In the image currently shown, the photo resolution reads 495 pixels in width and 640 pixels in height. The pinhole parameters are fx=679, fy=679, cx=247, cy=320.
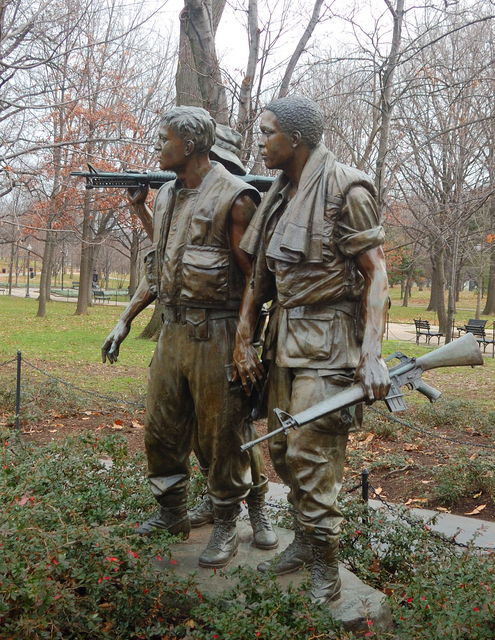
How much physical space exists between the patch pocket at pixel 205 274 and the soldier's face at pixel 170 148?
0.47 m

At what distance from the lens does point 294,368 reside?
3387mm

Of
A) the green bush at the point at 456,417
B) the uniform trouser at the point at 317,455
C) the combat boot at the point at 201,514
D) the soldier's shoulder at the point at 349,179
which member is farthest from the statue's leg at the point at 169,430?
the green bush at the point at 456,417

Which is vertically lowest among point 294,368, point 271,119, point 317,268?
point 294,368

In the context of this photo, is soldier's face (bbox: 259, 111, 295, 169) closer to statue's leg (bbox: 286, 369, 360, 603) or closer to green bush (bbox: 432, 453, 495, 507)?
statue's leg (bbox: 286, 369, 360, 603)

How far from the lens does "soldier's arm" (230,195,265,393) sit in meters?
3.54

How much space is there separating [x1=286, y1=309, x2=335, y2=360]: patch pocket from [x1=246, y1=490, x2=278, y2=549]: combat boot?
124 centimetres

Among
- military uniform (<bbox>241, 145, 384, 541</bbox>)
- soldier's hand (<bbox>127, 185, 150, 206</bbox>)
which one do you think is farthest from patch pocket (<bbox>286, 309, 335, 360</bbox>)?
soldier's hand (<bbox>127, 185, 150, 206</bbox>)

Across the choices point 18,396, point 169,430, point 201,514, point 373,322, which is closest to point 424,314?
point 18,396

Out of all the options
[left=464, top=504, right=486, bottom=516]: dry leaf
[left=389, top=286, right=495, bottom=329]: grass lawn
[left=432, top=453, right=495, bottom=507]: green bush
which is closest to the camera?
[left=464, top=504, right=486, bottom=516]: dry leaf

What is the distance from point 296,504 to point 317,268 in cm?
119

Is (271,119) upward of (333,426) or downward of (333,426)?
upward

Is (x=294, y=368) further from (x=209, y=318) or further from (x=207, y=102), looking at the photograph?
(x=207, y=102)

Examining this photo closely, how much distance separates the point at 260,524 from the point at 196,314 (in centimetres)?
139

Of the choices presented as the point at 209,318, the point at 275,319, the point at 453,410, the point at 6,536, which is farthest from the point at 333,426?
the point at 453,410
